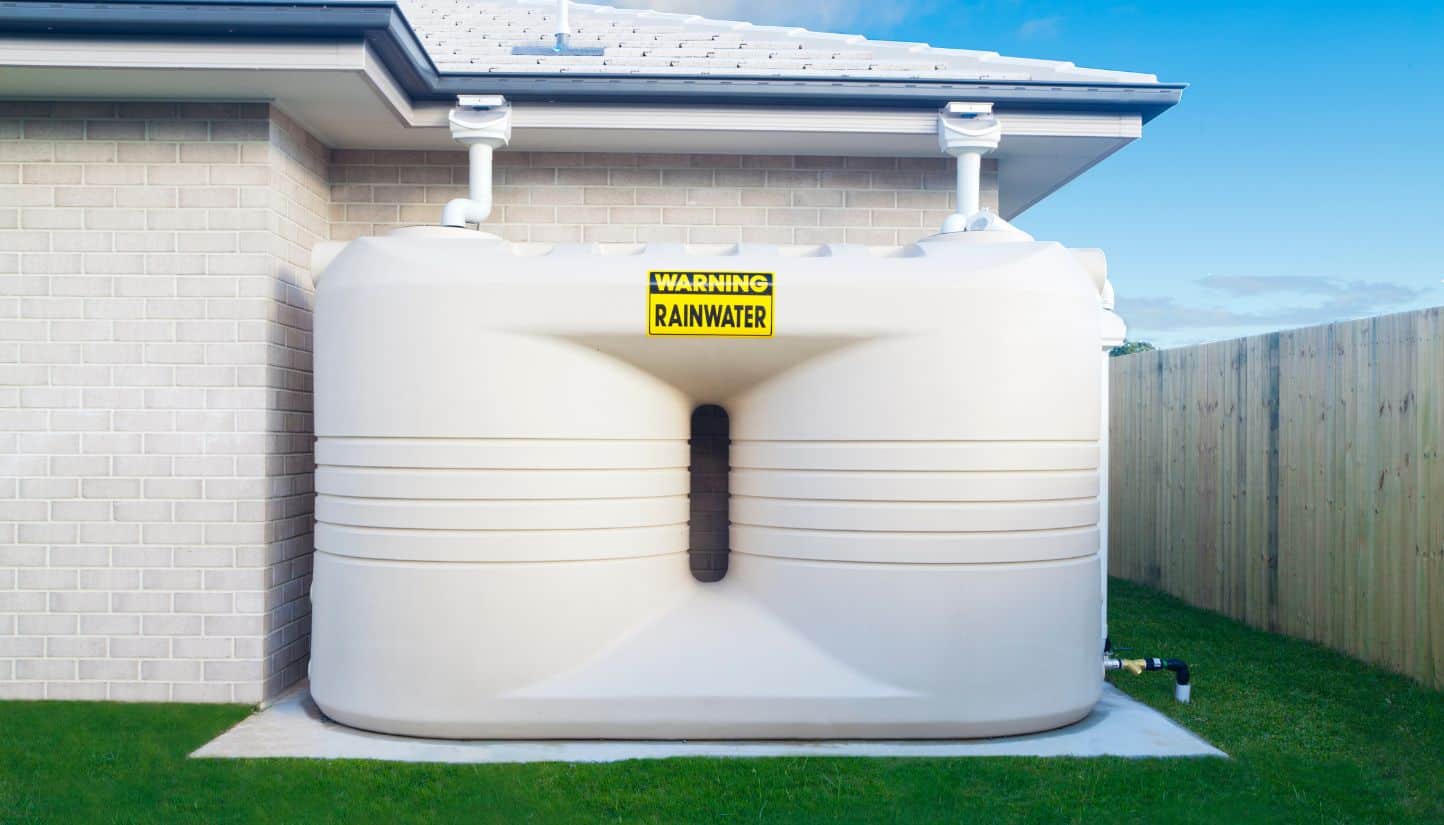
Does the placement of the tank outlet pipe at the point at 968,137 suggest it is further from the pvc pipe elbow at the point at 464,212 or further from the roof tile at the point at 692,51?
the pvc pipe elbow at the point at 464,212

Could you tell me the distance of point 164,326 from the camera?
514 cm

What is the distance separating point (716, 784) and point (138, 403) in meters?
3.06

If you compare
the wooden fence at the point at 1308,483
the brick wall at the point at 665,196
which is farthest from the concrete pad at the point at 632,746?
the brick wall at the point at 665,196

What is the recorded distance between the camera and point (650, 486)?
15.5 feet

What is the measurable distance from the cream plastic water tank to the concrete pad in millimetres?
65

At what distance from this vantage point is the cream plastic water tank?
4.50m

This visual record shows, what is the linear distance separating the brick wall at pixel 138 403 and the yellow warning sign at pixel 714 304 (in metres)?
1.90

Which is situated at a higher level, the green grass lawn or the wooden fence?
the wooden fence

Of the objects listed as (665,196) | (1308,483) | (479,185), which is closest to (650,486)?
(479,185)

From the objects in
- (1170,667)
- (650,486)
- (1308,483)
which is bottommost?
(1170,667)

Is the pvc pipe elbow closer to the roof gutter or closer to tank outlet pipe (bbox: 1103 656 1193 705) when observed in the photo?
the roof gutter

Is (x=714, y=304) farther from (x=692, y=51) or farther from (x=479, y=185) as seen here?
(x=692, y=51)

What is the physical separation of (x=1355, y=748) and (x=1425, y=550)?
155 cm

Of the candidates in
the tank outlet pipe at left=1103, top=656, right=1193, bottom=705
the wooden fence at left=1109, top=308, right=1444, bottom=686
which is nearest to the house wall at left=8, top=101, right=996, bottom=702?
the tank outlet pipe at left=1103, top=656, right=1193, bottom=705
